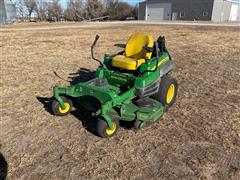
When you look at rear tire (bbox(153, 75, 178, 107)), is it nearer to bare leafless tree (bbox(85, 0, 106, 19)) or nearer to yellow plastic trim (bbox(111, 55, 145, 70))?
yellow plastic trim (bbox(111, 55, 145, 70))

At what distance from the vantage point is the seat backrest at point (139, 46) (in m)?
3.95

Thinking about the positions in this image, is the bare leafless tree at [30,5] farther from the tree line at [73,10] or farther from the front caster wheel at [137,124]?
the front caster wheel at [137,124]

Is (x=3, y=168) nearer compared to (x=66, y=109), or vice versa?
(x=3, y=168)

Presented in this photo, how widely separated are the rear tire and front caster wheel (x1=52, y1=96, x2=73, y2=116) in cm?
133

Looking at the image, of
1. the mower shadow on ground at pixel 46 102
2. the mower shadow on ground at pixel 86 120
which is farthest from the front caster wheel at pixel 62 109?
the mower shadow on ground at pixel 46 102

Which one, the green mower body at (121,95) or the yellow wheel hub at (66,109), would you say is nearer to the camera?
the green mower body at (121,95)

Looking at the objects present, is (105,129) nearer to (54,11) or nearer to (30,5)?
(54,11)

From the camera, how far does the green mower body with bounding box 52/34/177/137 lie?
10.3ft

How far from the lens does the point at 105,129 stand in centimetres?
309

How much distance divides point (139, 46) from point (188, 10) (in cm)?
4078

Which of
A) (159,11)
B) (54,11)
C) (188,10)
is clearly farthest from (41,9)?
(188,10)

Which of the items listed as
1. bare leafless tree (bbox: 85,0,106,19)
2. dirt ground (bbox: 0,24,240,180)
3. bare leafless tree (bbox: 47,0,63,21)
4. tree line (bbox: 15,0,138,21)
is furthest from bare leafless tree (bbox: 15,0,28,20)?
dirt ground (bbox: 0,24,240,180)

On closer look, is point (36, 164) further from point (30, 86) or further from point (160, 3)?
point (160, 3)

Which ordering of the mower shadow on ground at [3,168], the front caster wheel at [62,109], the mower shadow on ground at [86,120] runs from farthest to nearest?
1. the front caster wheel at [62,109]
2. the mower shadow on ground at [86,120]
3. the mower shadow on ground at [3,168]
